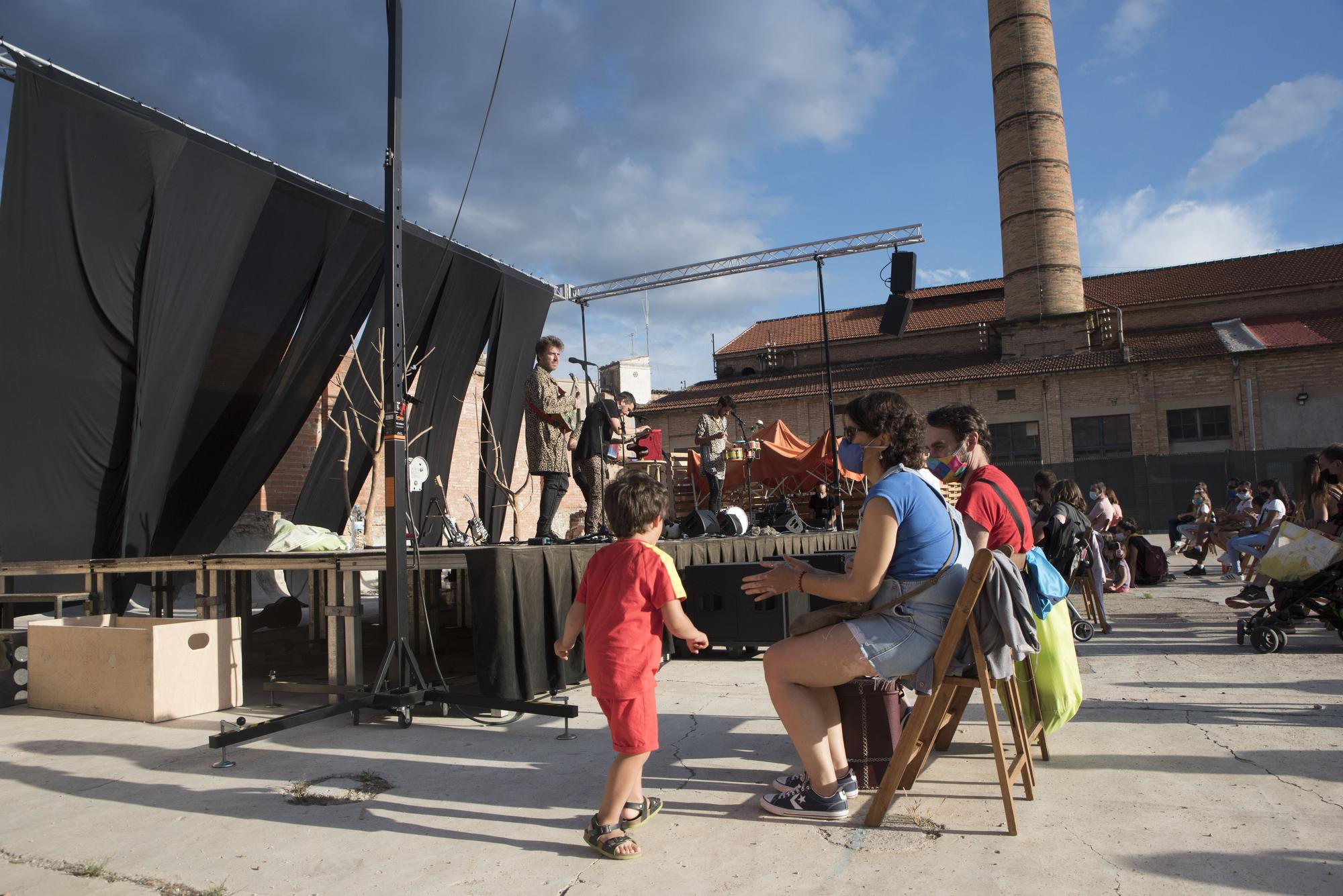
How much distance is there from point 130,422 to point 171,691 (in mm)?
3060

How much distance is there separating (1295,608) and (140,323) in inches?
371

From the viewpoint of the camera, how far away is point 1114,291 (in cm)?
3534

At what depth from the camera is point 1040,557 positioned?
3541mm

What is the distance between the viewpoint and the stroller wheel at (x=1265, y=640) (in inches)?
249

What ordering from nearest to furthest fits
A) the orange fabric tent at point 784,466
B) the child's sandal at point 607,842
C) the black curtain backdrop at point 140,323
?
the child's sandal at point 607,842, the black curtain backdrop at point 140,323, the orange fabric tent at point 784,466

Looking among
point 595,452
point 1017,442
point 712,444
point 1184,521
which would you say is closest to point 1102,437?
point 1017,442

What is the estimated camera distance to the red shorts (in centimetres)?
276

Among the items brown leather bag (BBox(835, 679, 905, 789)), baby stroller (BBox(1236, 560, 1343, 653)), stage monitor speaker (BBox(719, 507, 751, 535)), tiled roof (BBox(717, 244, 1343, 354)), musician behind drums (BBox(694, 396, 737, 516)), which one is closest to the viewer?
brown leather bag (BBox(835, 679, 905, 789))

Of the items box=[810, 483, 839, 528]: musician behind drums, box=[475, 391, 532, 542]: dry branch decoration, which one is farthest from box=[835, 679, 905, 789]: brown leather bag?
box=[810, 483, 839, 528]: musician behind drums

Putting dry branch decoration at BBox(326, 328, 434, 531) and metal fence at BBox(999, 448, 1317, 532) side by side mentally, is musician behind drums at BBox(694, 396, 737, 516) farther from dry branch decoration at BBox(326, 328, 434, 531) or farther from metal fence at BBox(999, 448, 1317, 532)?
Result: metal fence at BBox(999, 448, 1317, 532)

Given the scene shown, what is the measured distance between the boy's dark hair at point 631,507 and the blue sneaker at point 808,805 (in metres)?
1.12

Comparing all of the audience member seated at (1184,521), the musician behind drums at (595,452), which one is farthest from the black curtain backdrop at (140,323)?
the audience member seated at (1184,521)

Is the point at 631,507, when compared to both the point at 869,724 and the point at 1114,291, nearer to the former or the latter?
the point at 869,724

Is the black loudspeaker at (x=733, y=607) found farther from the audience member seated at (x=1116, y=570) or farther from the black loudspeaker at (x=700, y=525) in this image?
the audience member seated at (x=1116, y=570)
